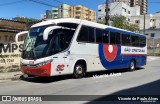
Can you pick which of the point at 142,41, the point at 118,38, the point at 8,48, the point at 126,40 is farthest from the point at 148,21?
the point at 8,48

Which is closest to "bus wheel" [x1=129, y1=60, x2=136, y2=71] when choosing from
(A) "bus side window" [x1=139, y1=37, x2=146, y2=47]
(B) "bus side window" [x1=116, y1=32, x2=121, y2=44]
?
(A) "bus side window" [x1=139, y1=37, x2=146, y2=47]

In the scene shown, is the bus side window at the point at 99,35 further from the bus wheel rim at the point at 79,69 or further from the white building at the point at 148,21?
the white building at the point at 148,21

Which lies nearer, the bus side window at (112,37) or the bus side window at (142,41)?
the bus side window at (112,37)

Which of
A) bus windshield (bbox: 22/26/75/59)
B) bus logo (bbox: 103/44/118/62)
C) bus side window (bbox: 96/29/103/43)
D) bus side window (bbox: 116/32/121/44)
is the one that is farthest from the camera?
bus side window (bbox: 116/32/121/44)

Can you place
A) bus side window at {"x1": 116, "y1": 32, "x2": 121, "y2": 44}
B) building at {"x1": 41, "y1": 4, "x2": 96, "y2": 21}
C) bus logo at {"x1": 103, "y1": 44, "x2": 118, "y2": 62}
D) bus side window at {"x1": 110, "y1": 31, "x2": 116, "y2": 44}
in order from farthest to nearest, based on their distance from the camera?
building at {"x1": 41, "y1": 4, "x2": 96, "y2": 21} < bus side window at {"x1": 116, "y1": 32, "x2": 121, "y2": 44} < bus side window at {"x1": 110, "y1": 31, "x2": 116, "y2": 44} < bus logo at {"x1": 103, "y1": 44, "x2": 118, "y2": 62}

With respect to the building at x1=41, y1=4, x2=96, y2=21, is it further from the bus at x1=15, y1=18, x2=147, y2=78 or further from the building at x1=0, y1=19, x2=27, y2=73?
the bus at x1=15, y1=18, x2=147, y2=78

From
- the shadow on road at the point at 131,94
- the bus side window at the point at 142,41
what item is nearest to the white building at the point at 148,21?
the bus side window at the point at 142,41

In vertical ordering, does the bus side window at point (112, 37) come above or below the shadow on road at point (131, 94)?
above

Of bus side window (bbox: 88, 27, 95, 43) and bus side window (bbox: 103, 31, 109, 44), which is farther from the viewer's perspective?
bus side window (bbox: 103, 31, 109, 44)

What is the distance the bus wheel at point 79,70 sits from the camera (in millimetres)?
16266

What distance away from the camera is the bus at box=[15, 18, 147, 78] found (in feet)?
47.3

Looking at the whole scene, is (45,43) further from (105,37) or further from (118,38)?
(118,38)

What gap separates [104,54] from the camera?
18797mm

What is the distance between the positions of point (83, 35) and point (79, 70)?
6.16 ft
